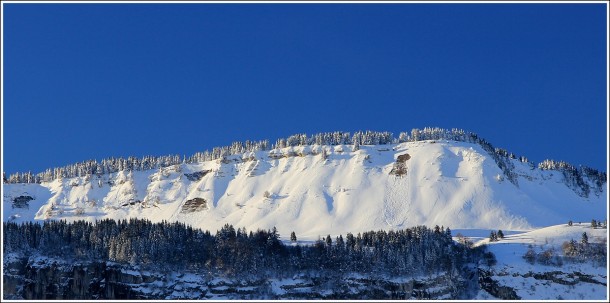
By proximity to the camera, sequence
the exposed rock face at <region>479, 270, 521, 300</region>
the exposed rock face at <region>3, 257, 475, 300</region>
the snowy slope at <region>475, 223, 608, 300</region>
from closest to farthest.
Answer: the snowy slope at <region>475, 223, 608, 300</region> < the exposed rock face at <region>3, 257, 475, 300</region> < the exposed rock face at <region>479, 270, 521, 300</region>

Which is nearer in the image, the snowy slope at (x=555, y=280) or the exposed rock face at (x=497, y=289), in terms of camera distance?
the snowy slope at (x=555, y=280)

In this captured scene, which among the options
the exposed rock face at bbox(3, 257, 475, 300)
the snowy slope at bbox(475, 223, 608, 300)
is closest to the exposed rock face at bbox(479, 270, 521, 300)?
the snowy slope at bbox(475, 223, 608, 300)

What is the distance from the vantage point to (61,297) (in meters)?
189

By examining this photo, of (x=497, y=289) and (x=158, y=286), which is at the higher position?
(x=158, y=286)

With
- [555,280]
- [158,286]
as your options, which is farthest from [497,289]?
[158,286]

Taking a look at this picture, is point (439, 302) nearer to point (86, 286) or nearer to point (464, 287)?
point (464, 287)

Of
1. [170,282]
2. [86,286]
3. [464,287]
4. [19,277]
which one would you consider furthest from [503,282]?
[19,277]

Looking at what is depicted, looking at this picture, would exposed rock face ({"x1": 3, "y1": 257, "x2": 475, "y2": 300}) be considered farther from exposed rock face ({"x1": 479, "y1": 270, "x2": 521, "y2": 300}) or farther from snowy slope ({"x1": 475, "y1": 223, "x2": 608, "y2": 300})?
snowy slope ({"x1": 475, "y1": 223, "x2": 608, "y2": 300})

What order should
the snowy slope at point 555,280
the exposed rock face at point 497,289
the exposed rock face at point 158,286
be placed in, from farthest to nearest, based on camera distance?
the exposed rock face at point 497,289, the exposed rock face at point 158,286, the snowy slope at point 555,280

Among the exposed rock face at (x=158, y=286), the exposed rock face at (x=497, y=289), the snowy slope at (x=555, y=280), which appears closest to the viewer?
the snowy slope at (x=555, y=280)

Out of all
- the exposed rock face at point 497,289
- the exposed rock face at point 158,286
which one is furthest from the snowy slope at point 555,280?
the exposed rock face at point 158,286

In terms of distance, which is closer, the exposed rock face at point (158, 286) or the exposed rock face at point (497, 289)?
the exposed rock face at point (158, 286)

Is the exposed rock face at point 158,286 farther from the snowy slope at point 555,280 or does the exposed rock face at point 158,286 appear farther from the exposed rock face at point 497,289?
the snowy slope at point 555,280

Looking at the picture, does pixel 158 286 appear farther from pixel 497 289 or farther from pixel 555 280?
pixel 555 280
